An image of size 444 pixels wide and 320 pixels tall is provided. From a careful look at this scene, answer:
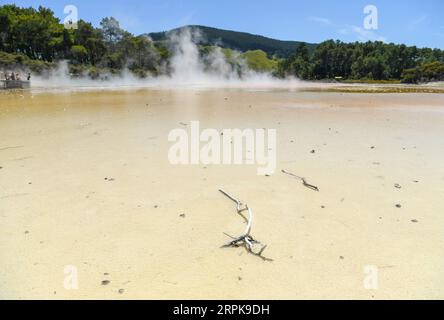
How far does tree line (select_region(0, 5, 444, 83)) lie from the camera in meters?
48.4

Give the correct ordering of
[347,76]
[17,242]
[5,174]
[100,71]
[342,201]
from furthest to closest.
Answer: [347,76]
[100,71]
[5,174]
[342,201]
[17,242]

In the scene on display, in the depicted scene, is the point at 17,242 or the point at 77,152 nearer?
the point at 17,242

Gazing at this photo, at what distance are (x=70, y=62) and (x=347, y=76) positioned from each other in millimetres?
65521

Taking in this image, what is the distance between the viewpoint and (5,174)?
4496 millimetres

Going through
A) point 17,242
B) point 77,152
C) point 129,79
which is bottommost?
point 17,242

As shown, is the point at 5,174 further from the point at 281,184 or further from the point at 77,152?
the point at 281,184

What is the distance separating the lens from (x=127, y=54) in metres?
61.3

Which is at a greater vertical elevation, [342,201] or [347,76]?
[347,76]

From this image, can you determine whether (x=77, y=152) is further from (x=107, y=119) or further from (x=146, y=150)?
(x=107, y=119)

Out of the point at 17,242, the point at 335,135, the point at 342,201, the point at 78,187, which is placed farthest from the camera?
the point at 335,135

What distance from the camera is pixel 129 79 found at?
2169 inches

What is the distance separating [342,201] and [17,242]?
10.3 feet

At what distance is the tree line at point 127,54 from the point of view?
48375 millimetres

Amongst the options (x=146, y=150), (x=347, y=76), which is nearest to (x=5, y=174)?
(x=146, y=150)
